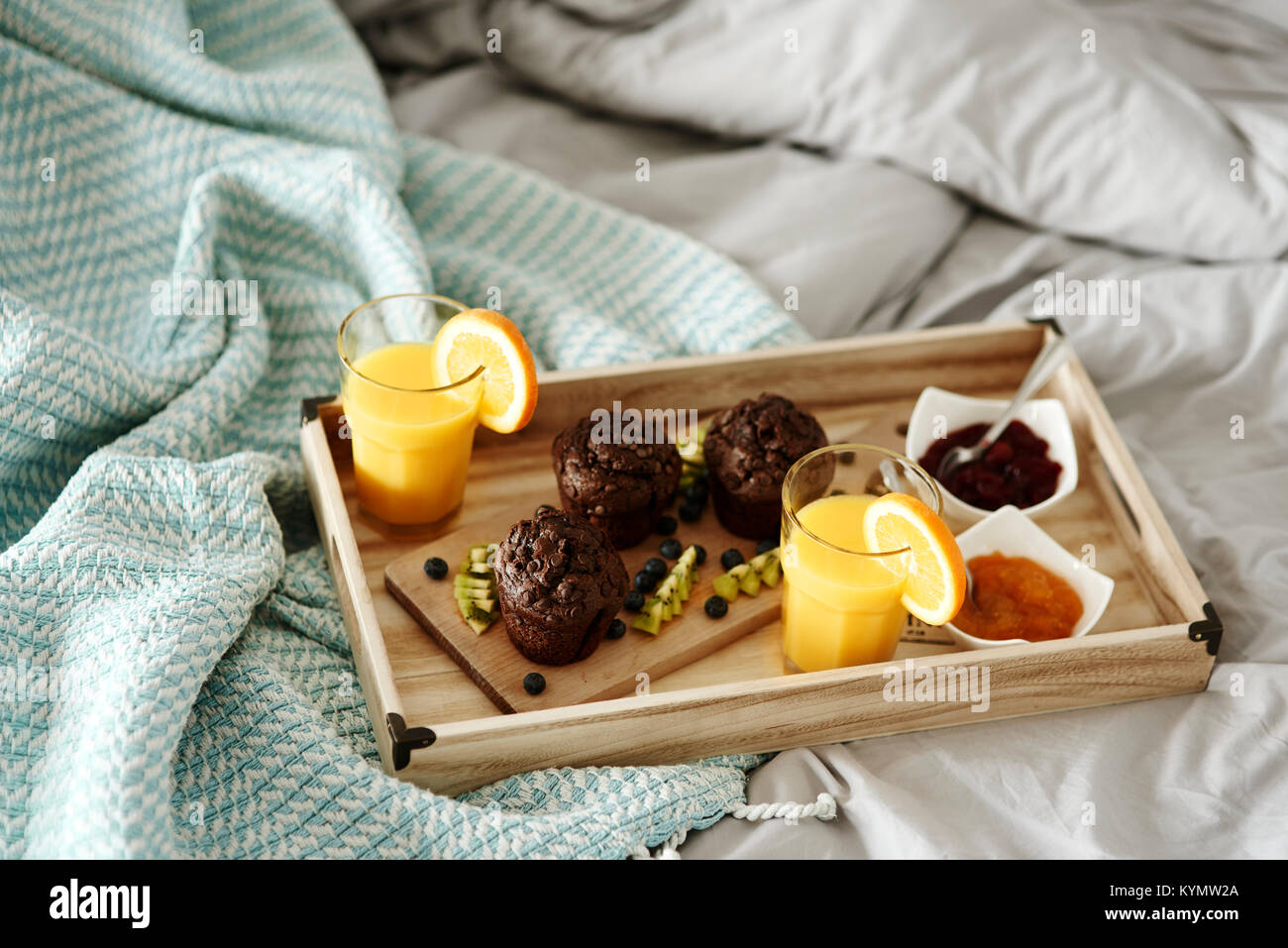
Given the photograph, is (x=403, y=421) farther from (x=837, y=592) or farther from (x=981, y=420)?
(x=981, y=420)

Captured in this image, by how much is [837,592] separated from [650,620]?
0.94ft

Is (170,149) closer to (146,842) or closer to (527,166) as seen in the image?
(527,166)

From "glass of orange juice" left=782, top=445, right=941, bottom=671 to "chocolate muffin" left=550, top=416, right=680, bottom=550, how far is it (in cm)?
23

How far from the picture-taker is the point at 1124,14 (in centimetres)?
262

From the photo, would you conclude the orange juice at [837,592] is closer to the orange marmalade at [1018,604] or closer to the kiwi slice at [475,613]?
the orange marmalade at [1018,604]

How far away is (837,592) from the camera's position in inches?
62.4

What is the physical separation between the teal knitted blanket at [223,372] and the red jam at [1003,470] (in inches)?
14.8

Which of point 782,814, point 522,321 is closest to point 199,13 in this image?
point 522,321

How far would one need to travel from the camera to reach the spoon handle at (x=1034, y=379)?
2.02 meters

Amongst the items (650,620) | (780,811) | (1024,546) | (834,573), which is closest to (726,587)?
(650,620)

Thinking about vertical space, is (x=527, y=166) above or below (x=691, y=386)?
above

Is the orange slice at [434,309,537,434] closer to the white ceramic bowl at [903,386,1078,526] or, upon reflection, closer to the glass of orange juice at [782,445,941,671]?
the glass of orange juice at [782,445,941,671]

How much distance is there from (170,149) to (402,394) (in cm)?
80
